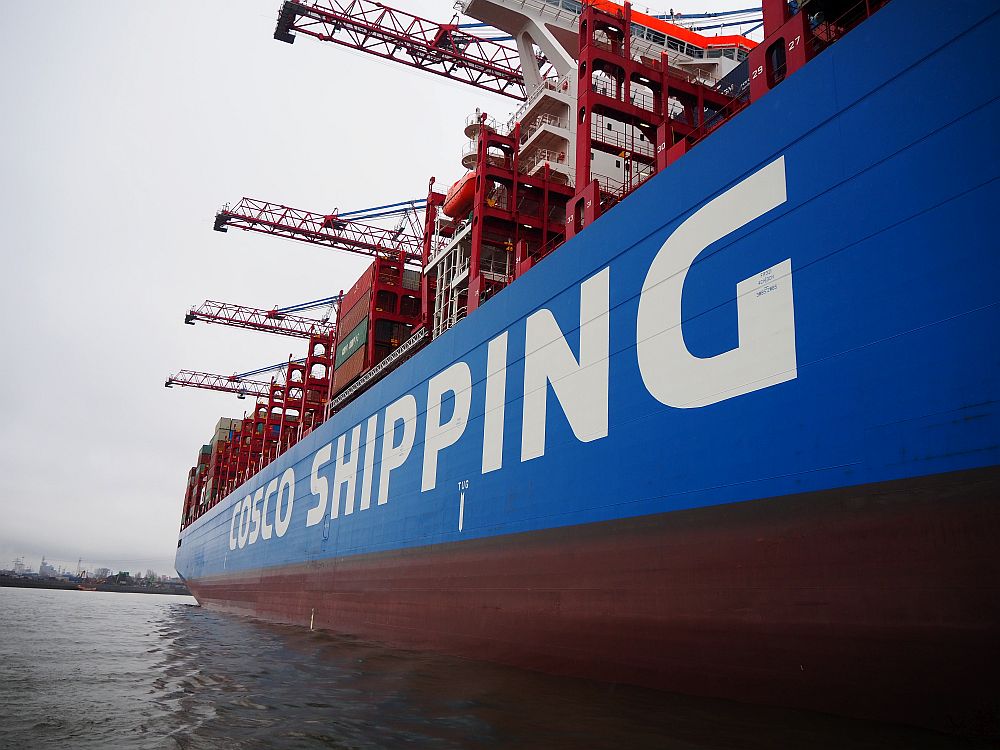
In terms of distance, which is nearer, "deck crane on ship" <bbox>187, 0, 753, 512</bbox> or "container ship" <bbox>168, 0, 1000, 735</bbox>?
"container ship" <bbox>168, 0, 1000, 735</bbox>

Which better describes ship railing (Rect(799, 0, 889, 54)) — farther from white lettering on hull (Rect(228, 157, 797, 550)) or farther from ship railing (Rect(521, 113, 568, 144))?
ship railing (Rect(521, 113, 568, 144))

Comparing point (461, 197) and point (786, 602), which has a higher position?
point (461, 197)

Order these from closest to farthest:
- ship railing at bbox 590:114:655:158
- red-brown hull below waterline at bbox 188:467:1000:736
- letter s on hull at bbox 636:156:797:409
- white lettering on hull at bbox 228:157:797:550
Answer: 1. red-brown hull below waterline at bbox 188:467:1000:736
2. letter s on hull at bbox 636:156:797:409
3. white lettering on hull at bbox 228:157:797:550
4. ship railing at bbox 590:114:655:158

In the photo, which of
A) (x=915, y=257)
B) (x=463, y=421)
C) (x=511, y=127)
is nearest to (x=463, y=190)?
(x=511, y=127)

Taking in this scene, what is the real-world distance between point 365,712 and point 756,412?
4.19m

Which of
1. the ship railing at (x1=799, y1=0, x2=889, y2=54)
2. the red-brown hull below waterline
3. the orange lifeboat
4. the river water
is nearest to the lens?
the red-brown hull below waterline

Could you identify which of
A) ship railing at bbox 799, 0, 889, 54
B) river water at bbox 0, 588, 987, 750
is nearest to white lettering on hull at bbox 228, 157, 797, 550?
ship railing at bbox 799, 0, 889, 54

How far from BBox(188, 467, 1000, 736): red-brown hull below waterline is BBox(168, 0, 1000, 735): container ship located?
0.7 inches

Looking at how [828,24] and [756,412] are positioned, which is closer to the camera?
[756,412]

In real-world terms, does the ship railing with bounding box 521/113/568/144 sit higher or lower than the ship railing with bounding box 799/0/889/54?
higher

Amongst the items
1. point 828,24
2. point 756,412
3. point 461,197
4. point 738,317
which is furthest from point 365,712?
point 461,197

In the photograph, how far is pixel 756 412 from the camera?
237 inches

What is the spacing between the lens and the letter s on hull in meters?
5.99

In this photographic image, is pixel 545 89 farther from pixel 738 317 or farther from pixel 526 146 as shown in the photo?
pixel 738 317
